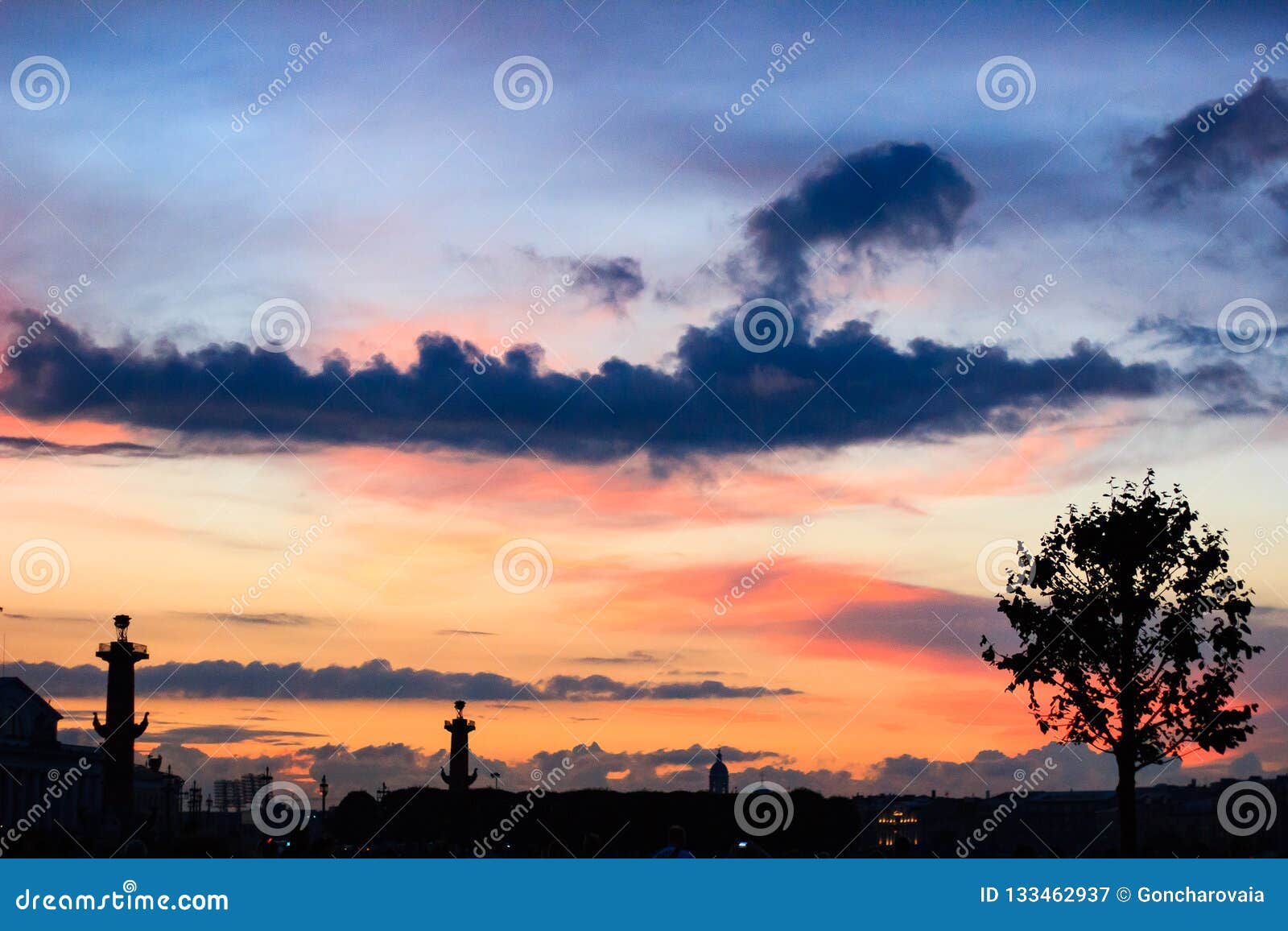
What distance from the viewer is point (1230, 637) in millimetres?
29469

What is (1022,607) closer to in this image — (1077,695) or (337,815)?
(1077,695)

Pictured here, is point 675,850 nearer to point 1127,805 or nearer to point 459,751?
point 1127,805

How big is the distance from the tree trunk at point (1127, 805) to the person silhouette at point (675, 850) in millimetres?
13564

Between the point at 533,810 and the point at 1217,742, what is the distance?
80.2 metres

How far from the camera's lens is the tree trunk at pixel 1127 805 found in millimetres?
28281

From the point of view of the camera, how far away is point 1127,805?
29.0m

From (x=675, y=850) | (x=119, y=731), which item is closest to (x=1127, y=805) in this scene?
(x=675, y=850)

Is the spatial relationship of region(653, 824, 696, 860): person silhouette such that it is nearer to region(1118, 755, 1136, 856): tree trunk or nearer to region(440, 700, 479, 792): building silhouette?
region(1118, 755, 1136, 856): tree trunk

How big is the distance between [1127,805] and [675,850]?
1496cm

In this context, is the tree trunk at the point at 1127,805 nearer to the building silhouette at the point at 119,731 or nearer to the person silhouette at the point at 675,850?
the person silhouette at the point at 675,850

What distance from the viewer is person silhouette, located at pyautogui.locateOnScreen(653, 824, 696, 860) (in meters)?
17.2

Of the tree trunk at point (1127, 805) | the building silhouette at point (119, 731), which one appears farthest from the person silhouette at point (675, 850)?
the building silhouette at point (119, 731)

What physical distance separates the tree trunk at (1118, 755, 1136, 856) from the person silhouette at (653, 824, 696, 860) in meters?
13.6
